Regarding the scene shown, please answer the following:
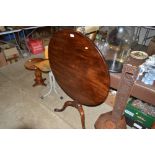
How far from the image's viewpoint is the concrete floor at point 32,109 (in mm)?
1912

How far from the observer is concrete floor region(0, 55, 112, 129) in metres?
1.91

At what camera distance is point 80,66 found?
1.22 meters

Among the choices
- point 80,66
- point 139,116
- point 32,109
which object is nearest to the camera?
point 80,66

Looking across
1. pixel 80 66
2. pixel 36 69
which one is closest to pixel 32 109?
pixel 36 69

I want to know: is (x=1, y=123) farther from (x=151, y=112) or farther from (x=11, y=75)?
(x=151, y=112)

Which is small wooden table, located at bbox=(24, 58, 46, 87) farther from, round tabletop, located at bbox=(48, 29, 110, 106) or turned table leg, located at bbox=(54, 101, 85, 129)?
round tabletop, located at bbox=(48, 29, 110, 106)

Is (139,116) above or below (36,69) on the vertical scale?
below

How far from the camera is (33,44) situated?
11.5 ft

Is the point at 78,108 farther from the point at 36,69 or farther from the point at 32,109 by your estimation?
the point at 36,69

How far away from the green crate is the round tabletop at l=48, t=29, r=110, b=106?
0.61 meters

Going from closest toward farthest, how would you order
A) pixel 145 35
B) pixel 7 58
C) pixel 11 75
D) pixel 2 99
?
pixel 2 99
pixel 11 75
pixel 7 58
pixel 145 35

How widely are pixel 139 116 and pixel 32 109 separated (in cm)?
137
